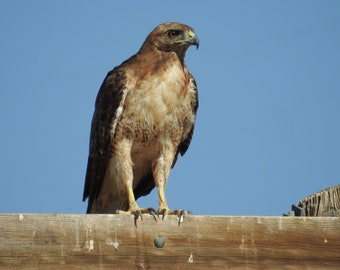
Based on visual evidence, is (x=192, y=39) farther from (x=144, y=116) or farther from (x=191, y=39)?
(x=144, y=116)

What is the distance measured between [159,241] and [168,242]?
53 mm

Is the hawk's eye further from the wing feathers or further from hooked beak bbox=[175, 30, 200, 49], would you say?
the wing feathers

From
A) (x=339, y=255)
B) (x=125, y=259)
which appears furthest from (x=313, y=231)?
(x=125, y=259)

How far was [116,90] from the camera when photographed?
21.8 feet

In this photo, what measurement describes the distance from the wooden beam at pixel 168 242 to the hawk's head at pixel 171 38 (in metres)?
3.08

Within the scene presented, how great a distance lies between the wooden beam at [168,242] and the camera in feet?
12.6

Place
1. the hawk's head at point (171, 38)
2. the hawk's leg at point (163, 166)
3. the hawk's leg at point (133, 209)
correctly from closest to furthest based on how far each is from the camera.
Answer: the hawk's leg at point (133, 209)
the hawk's head at point (171, 38)
the hawk's leg at point (163, 166)

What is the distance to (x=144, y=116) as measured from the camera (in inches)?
261

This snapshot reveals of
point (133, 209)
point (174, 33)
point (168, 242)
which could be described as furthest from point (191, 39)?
point (168, 242)

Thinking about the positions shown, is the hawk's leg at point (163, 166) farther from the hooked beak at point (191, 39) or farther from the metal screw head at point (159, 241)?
the metal screw head at point (159, 241)

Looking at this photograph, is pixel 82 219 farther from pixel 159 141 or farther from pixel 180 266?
pixel 159 141

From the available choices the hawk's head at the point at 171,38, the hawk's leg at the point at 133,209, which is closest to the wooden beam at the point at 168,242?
the hawk's leg at the point at 133,209

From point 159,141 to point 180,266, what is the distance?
302 cm

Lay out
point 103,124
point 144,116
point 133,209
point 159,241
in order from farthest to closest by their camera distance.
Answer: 1. point 103,124
2. point 144,116
3. point 133,209
4. point 159,241
